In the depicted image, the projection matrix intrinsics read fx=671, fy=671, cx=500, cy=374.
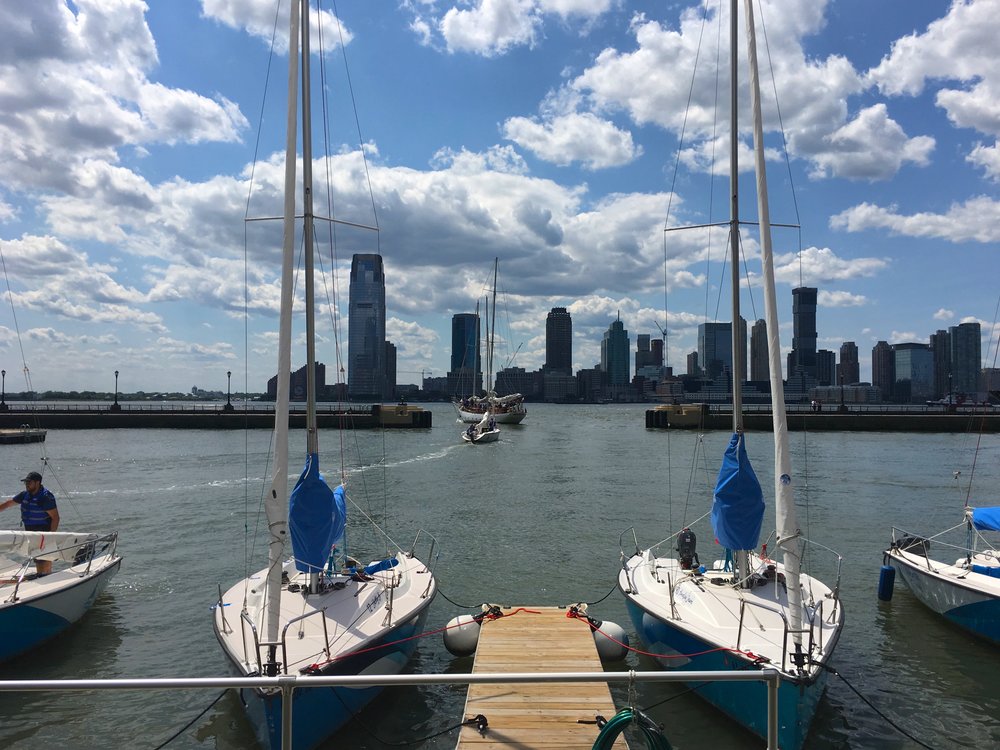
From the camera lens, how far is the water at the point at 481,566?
→ 34.3 ft

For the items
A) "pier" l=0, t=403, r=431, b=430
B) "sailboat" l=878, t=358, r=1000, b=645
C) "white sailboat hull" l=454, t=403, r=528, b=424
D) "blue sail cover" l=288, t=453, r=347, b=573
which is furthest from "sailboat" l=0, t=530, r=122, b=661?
"white sailboat hull" l=454, t=403, r=528, b=424

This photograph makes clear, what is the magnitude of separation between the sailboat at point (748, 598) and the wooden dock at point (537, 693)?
1.41 m

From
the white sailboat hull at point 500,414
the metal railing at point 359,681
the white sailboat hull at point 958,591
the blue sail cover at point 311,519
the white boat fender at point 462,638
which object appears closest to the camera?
the metal railing at point 359,681

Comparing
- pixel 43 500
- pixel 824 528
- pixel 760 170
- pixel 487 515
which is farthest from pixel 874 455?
pixel 43 500

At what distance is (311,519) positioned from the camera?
10797 millimetres

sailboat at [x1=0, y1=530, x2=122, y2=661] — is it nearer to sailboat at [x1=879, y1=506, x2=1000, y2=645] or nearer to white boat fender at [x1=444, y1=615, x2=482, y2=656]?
white boat fender at [x1=444, y1=615, x2=482, y2=656]

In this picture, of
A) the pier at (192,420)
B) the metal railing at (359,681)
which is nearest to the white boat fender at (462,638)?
the metal railing at (359,681)

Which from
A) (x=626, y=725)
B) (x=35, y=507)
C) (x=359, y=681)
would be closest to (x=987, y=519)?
(x=626, y=725)

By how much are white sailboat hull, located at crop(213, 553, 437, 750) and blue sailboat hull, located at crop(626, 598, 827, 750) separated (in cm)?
403

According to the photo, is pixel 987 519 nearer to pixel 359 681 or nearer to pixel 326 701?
pixel 326 701

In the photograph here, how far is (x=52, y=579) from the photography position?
13383 mm

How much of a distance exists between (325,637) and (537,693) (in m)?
3.00

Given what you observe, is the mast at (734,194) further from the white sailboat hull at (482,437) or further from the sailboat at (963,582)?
the white sailboat hull at (482,437)

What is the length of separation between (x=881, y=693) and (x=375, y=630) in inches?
344
